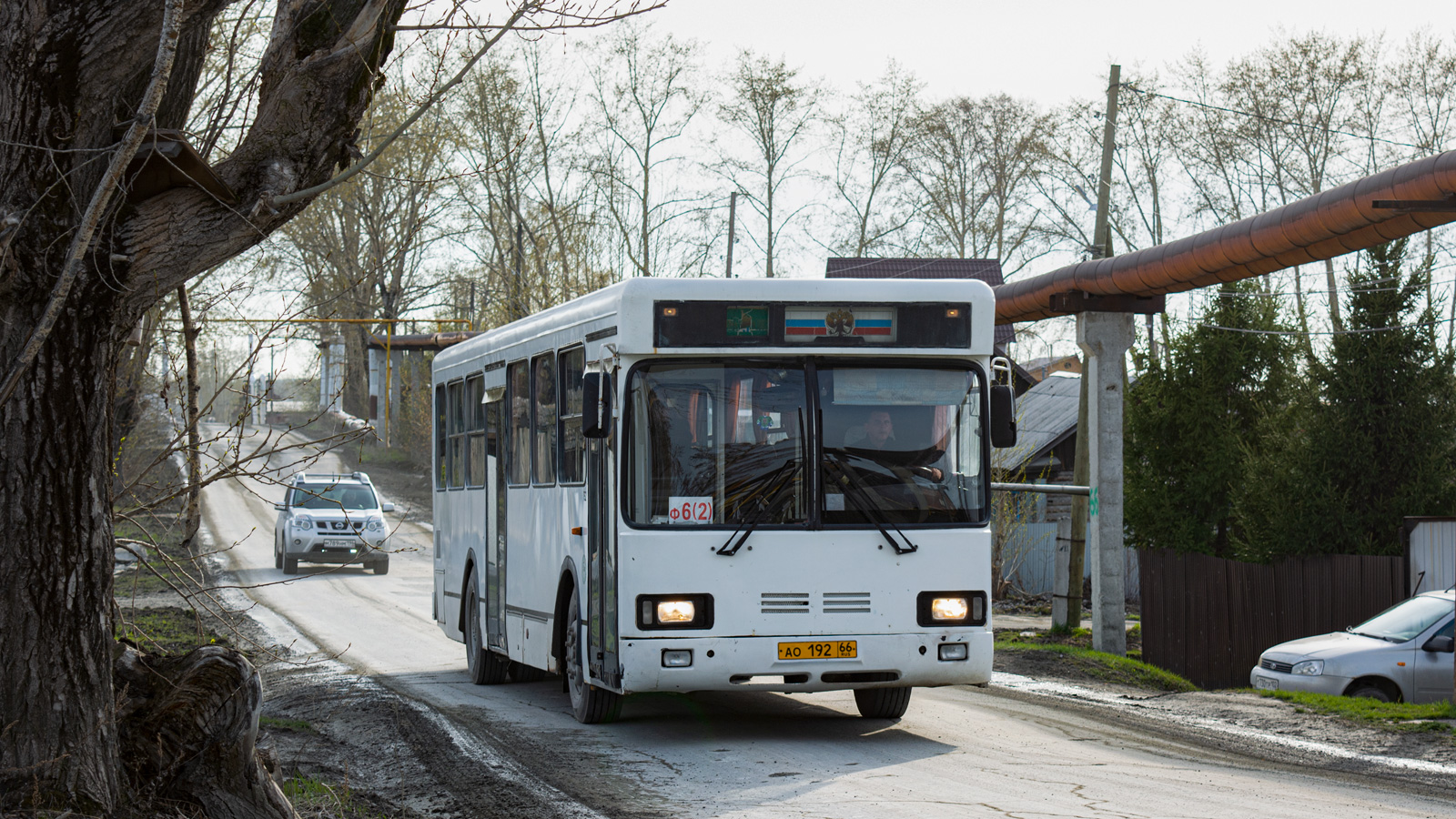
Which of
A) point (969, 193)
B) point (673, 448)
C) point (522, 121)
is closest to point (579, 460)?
point (673, 448)

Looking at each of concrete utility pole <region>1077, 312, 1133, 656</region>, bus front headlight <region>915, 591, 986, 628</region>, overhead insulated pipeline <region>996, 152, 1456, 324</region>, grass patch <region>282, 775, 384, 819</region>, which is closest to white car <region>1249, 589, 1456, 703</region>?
concrete utility pole <region>1077, 312, 1133, 656</region>

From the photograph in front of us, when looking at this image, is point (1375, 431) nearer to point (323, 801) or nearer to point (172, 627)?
point (172, 627)

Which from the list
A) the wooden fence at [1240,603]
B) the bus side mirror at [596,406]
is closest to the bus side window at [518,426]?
the bus side mirror at [596,406]

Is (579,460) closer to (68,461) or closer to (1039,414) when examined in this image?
(68,461)

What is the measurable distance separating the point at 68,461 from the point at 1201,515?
19.2 metres

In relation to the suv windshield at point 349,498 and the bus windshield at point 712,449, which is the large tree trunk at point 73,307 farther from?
the suv windshield at point 349,498

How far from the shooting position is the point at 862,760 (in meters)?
9.05

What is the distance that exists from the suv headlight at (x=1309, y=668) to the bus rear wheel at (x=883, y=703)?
674 cm

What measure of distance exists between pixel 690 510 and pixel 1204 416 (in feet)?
47.2

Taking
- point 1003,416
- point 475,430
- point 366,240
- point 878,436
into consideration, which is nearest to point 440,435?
point 475,430

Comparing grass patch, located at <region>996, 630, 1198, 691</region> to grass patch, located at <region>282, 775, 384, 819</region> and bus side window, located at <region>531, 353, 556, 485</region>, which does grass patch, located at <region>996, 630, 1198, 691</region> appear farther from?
grass patch, located at <region>282, 775, 384, 819</region>

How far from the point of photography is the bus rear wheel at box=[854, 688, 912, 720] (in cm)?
1091

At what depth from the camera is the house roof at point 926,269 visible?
37688 mm

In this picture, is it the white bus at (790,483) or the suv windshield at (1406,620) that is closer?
the white bus at (790,483)
